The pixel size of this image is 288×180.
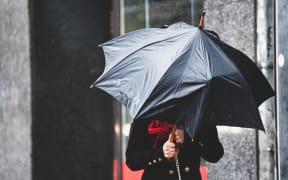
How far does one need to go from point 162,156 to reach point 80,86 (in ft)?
10.2

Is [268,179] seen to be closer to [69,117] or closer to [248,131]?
[248,131]

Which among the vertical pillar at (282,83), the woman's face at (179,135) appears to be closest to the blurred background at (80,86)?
the vertical pillar at (282,83)

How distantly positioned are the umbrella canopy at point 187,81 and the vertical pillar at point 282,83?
0.83 feet

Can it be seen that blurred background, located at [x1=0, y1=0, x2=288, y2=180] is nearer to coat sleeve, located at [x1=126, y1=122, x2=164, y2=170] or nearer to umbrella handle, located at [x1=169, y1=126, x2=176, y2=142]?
coat sleeve, located at [x1=126, y1=122, x2=164, y2=170]

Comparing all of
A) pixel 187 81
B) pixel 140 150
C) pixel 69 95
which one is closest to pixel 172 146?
pixel 140 150

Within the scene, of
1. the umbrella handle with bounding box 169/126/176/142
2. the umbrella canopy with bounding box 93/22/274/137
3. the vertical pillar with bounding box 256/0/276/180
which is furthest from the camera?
the vertical pillar with bounding box 256/0/276/180

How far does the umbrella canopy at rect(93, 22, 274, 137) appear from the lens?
3.36m

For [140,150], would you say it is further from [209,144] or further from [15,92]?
[15,92]

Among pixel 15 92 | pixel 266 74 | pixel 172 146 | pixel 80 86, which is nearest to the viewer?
pixel 172 146

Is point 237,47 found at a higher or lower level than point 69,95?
higher

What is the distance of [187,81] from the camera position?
3.37 m

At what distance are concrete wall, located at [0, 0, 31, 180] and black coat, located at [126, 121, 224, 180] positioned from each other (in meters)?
2.66

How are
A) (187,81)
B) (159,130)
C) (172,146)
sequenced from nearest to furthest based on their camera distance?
1. (187,81)
2. (172,146)
3. (159,130)

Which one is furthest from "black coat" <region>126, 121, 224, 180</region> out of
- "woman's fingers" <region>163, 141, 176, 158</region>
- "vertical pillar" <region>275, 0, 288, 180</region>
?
"vertical pillar" <region>275, 0, 288, 180</region>
